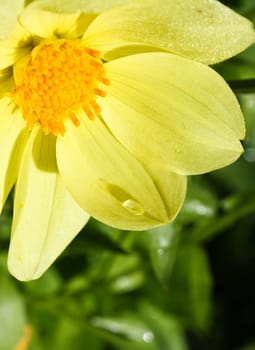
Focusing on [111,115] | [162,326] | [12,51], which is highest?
[12,51]

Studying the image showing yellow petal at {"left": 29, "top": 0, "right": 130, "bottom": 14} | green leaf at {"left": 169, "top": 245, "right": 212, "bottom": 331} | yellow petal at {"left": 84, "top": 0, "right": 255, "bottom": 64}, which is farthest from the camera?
green leaf at {"left": 169, "top": 245, "right": 212, "bottom": 331}

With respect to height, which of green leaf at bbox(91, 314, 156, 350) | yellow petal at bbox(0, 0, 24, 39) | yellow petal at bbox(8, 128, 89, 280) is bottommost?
green leaf at bbox(91, 314, 156, 350)

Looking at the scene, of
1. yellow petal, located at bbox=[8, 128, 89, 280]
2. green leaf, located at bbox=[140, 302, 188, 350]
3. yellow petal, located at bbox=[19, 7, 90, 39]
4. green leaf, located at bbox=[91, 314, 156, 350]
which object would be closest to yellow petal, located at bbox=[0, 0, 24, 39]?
yellow petal, located at bbox=[19, 7, 90, 39]

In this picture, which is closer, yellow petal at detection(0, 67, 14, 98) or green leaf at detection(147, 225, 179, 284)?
yellow petal at detection(0, 67, 14, 98)

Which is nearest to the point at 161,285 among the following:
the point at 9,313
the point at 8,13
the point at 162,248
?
the point at 162,248

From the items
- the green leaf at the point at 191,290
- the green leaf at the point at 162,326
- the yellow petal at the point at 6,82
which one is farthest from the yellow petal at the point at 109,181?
the green leaf at the point at 162,326

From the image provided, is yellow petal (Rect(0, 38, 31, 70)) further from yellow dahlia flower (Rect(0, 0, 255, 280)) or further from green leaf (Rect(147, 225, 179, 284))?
green leaf (Rect(147, 225, 179, 284))

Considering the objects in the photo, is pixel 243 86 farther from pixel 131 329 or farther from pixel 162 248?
pixel 131 329
